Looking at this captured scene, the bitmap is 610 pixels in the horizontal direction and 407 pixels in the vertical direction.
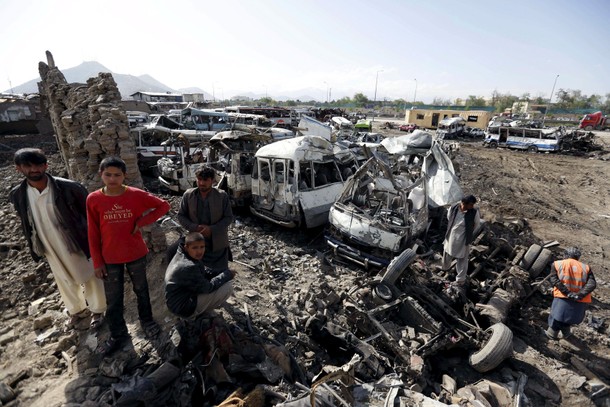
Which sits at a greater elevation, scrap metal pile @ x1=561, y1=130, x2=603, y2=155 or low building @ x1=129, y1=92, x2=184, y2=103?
low building @ x1=129, y1=92, x2=184, y2=103

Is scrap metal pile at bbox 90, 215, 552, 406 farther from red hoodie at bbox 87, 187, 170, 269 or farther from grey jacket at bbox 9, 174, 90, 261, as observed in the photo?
grey jacket at bbox 9, 174, 90, 261

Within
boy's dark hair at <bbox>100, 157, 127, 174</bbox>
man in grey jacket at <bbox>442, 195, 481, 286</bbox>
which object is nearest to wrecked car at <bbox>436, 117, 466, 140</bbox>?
man in grey jacket at <bbox>442, 195, 481, 286</bbox>

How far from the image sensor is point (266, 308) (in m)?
4.06

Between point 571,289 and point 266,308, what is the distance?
4.04 metres

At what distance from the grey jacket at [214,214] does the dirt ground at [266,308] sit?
92 cm

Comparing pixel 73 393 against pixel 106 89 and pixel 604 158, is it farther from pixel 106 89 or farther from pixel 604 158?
pixel 604 158

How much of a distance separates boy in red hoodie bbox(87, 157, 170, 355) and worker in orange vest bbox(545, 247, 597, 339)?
5065 mm

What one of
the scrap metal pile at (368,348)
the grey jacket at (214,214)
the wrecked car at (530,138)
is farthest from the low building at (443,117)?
the grey jacket at (214,214)

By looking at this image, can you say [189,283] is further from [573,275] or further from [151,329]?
[573,275]

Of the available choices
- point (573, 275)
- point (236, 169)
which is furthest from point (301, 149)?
point (573, 275)

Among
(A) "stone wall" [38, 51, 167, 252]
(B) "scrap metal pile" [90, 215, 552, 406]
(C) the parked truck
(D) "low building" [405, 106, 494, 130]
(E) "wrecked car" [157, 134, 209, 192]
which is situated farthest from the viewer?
(D) "low building" [405, 106, 494, 130]

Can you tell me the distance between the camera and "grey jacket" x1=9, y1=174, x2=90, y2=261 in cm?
284

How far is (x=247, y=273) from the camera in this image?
5.09 m

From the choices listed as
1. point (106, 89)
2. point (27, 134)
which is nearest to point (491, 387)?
point (106, 89)
